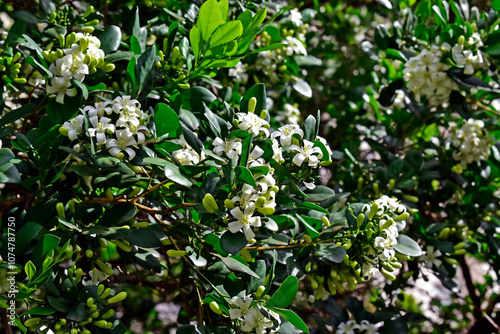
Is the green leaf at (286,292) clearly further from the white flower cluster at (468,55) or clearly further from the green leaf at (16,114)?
the white flower cluster at (468,55)

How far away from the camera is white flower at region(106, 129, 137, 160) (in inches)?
48.5

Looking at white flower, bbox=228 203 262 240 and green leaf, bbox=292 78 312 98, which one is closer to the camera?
white flower, bbox=228 203 262 240

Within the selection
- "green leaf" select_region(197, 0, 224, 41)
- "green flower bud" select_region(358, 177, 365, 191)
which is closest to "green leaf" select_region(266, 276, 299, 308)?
"green leaf" select_region(197, 0, 224, 41)

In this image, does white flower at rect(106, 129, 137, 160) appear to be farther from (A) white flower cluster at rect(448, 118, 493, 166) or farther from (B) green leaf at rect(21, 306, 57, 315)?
(A) white flower cluster at rect(448, 118, 493, 166)

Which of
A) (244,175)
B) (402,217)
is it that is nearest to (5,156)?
(244,175)

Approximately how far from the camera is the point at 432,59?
6.24 ft

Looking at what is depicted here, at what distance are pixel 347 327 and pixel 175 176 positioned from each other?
3.48 feet

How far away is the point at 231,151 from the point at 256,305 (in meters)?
0.40

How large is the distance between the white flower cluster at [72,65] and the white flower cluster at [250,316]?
72 cm

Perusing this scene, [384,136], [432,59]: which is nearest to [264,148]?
[432,59]

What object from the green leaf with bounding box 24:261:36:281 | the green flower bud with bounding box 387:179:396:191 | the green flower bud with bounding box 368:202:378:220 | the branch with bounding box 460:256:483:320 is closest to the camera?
the green leaf with bounding box 24:261:36:281

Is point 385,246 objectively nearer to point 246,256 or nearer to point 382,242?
point 382,242

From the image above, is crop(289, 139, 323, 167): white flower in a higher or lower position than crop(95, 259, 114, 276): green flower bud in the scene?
higher

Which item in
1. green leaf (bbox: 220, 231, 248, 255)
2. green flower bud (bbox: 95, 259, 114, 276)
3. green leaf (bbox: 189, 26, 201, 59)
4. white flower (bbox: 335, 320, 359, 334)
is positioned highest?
green leaf (bbox: 189, 26, 201, 59)
